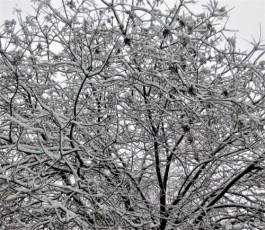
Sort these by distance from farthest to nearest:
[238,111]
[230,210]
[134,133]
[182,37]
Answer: [230,210]
[134,133]
[238,111]
[182,37]

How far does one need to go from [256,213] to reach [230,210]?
100 centimetres

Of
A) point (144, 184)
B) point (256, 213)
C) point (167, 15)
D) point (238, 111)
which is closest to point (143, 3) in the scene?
point (167, 15)

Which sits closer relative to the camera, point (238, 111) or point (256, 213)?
point (238, 111)

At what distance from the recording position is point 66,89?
18.7 feet

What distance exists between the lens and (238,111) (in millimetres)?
3930

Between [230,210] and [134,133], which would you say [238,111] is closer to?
[134,133]

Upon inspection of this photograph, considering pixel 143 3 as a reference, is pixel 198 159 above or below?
below

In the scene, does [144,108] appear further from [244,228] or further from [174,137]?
[244,228]

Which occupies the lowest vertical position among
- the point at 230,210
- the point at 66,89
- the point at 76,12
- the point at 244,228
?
the point at 244,228

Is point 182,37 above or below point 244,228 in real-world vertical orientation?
above

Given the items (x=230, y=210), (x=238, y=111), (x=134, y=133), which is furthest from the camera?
(x=230, y=210)

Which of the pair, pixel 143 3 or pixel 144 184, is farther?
pixel 144 184

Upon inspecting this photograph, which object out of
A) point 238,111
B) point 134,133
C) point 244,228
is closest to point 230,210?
point 244,228

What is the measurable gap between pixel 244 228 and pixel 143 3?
350cm
